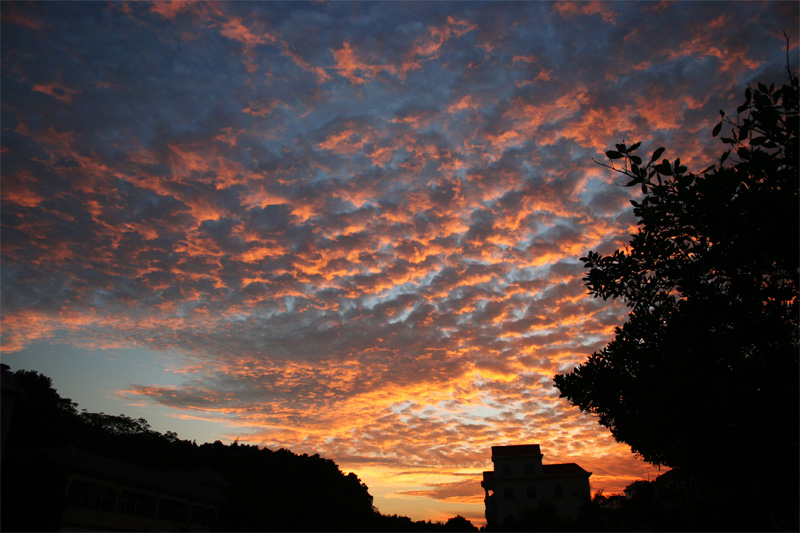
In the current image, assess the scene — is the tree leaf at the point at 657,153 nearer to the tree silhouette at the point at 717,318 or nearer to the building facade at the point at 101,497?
the tree silhouette at the point at 717,318

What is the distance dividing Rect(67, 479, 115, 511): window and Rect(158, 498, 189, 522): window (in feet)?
18.4

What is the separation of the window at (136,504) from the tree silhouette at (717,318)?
31.1m

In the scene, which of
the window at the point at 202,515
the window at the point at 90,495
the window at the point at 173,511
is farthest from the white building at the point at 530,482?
the window at the point at 90,495

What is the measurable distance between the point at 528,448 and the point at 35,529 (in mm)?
54211

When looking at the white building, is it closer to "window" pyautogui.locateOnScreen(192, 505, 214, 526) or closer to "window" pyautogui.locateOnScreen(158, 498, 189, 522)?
"window" pyautogui.locateOnScreen(192, 505, 214, 526)

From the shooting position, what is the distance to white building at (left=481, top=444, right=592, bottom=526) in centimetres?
6212

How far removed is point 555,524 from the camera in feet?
62.6

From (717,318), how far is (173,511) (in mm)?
40491

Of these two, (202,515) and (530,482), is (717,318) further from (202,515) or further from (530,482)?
(530,482)

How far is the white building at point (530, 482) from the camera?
6212 centimetres

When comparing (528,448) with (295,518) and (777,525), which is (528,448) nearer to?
(295,518)

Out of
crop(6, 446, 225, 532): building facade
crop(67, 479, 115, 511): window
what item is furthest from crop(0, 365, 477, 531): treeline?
crop(67, 479, 115, 511): window

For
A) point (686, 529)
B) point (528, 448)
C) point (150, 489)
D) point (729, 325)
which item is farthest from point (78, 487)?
point (528, 448)

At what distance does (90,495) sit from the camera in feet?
106
